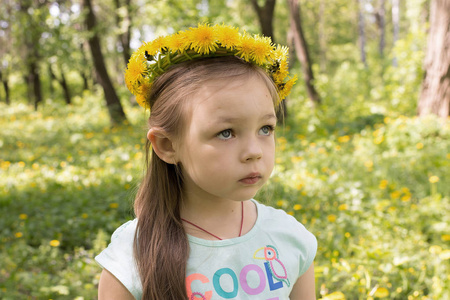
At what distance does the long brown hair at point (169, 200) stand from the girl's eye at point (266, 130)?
11 cm

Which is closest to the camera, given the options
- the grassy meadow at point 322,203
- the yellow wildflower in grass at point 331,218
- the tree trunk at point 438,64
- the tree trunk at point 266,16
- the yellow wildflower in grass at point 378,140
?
the grassy meadow at point 322,203

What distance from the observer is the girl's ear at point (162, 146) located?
1.26 meters

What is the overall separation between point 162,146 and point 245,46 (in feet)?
1.23

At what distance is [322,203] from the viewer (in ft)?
12.3

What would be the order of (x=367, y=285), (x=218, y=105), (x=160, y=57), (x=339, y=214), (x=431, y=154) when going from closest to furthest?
1. (x=218, y=105)
2. (x=160, y=57)
3. (x=367, y=285)
4. (x=339, y=214)
5. (x=431, y=154)

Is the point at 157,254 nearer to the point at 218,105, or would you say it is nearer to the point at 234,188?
the point at 234,188

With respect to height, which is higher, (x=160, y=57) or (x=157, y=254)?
(x=160, y=57)

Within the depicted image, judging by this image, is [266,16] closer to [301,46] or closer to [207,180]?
[301,46]

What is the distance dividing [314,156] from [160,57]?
4232mm

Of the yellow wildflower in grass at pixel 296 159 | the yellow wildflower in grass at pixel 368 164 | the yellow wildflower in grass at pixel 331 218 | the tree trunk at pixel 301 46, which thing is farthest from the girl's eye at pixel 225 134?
the tree trunk at pixel 301 46

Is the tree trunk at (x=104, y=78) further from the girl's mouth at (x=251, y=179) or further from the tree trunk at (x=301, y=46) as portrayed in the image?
the girl's mouth at (x=251, y=179)

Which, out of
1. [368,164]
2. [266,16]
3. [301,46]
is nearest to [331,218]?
[368,164]

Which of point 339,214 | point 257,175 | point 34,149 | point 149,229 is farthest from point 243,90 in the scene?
point 34,149

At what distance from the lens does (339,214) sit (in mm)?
3508
